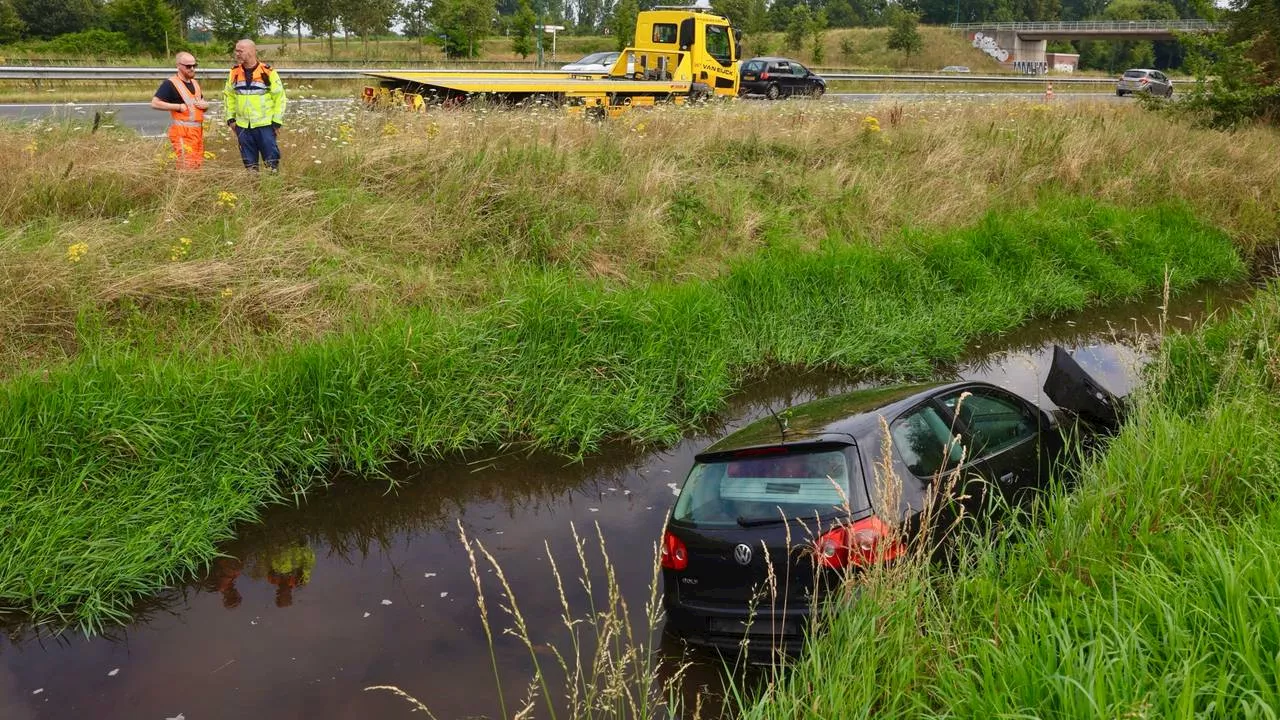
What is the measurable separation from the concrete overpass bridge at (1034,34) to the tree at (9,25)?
199 ft

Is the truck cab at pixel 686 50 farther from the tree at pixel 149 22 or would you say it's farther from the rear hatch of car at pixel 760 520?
the tree at pixel 149 22

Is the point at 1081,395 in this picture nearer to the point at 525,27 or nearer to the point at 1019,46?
the point at 525,27

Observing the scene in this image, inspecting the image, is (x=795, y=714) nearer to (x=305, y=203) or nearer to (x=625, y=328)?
(x=625, y=328)

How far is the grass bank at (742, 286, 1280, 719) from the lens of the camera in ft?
11.1

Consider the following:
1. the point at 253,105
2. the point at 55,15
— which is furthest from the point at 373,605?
the point at 55,15

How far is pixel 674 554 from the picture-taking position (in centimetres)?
552

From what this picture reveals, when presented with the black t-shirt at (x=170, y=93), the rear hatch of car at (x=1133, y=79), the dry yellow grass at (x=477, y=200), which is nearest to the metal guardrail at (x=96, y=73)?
the dry yellow grass at (x=477, y=200)

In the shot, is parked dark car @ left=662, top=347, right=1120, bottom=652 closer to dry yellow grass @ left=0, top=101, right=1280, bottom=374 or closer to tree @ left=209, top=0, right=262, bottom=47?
dry yellow grass @ left=0, top=101, right=1280, bottom=374

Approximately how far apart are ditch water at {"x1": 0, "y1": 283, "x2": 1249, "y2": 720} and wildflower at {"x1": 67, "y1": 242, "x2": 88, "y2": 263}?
3.58 m

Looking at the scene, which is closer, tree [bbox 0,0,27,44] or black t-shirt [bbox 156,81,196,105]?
black t-shirt [bbox 156,81,196,105]

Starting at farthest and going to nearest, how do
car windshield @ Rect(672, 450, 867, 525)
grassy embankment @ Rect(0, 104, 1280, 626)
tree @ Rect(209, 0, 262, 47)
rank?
tree @ Rect(209, 0, 262, 47) < grassy embankment @ Rect(0, 104, 1280, 626) < car windshield @ Rect(672, 450, 867, 525)

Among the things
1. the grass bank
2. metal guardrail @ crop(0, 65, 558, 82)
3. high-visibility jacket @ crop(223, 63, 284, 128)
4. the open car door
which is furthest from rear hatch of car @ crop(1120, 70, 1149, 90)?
the grass bank

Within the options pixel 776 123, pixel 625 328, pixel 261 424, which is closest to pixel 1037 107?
pixel 776 123

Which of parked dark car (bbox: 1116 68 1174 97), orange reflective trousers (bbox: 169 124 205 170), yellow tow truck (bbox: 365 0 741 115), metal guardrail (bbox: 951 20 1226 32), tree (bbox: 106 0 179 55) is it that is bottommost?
orange reflective trousers (bbox: 169 124 205 170)
